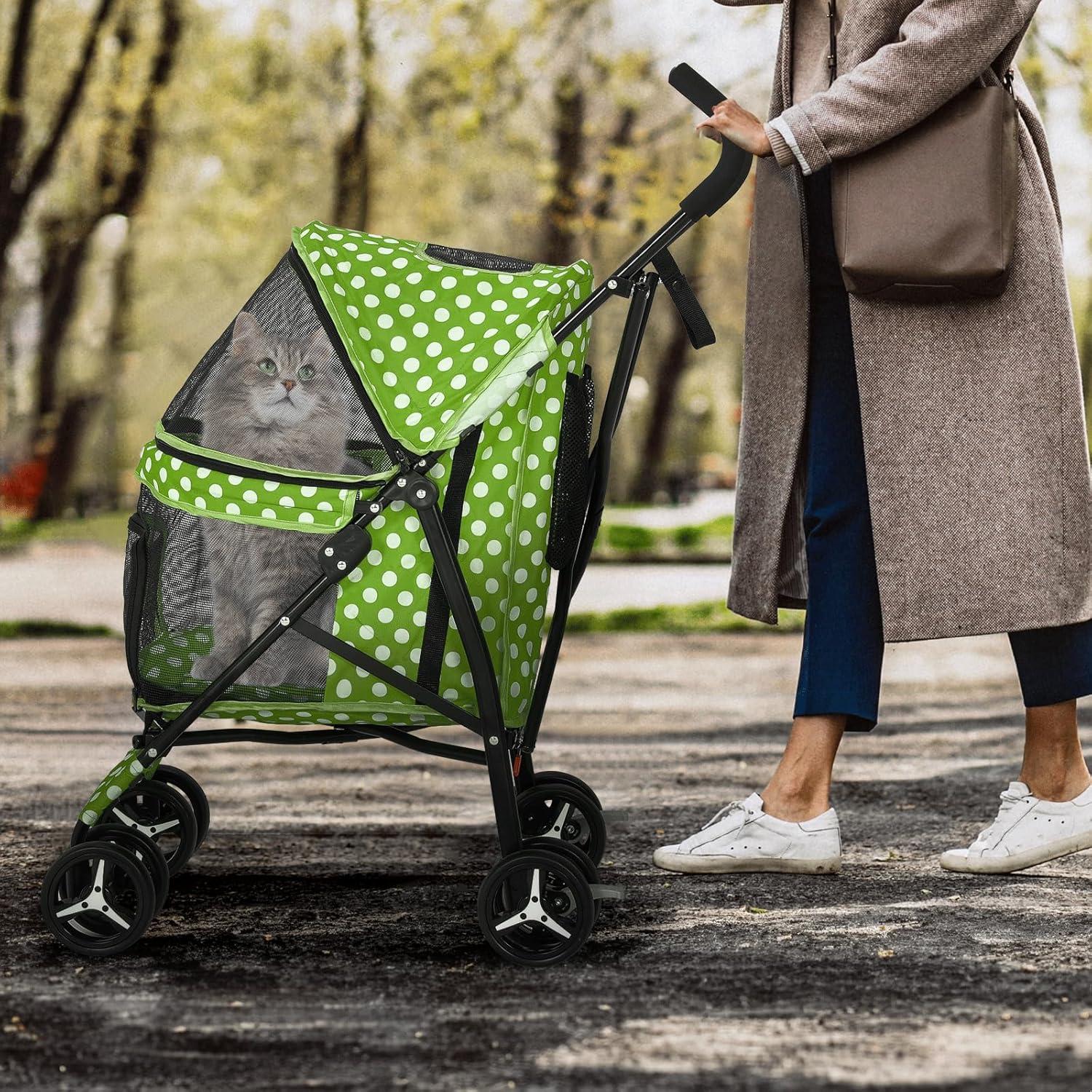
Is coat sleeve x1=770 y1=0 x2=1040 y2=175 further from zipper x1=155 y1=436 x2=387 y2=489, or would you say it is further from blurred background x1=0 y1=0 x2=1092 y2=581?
blurred background x1=0 y1=0 x2=1092 y2=581

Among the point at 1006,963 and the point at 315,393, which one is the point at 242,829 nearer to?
the point at 315,393

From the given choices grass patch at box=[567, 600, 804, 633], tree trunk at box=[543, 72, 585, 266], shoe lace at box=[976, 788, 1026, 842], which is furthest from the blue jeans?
tree trunk at box=[543, 72, 585, 266]

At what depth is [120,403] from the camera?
14.2m

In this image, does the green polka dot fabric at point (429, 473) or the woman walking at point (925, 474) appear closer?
the green polka dot fabric at point (429, 473)

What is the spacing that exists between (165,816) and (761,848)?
1.17 meters

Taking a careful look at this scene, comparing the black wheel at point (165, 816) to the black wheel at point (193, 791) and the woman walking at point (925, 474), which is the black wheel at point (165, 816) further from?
the woman walking at point (925, 474)

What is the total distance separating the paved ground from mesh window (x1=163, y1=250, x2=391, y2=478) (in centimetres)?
81

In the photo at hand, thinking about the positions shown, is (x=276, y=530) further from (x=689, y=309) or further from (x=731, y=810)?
(x=731, y=810)

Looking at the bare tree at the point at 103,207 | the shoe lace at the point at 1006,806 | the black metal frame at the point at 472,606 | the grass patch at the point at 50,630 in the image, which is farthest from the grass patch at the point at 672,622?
the bare tree at the point at 103,207

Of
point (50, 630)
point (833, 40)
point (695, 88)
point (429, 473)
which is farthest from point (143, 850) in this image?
point (50, 630)

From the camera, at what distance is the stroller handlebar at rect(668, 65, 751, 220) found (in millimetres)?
2707

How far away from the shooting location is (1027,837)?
2986 millimetres

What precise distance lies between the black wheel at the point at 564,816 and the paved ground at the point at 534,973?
0.11 m

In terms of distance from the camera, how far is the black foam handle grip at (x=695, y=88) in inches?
110
